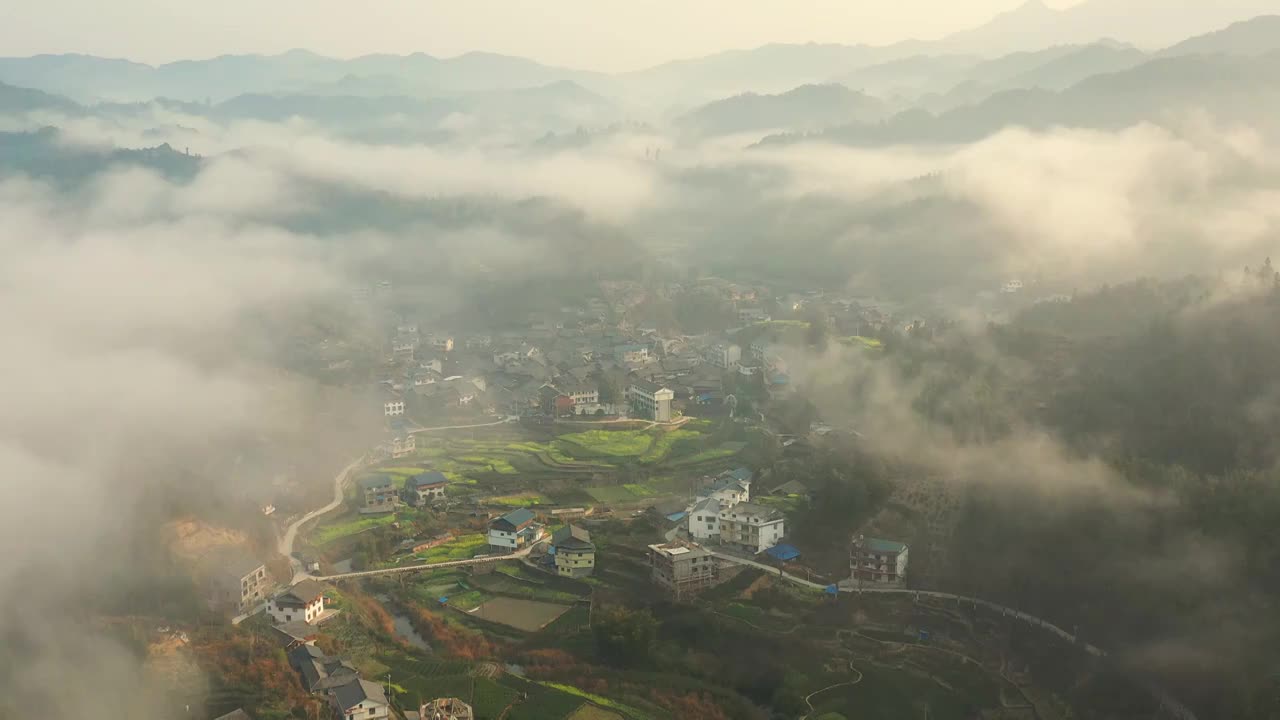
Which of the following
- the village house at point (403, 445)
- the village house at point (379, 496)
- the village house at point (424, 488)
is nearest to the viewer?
the village house at point (379, 496)

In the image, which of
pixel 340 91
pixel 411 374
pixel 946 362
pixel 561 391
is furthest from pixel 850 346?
pixel 340 91

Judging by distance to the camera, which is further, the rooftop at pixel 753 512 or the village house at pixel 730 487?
the village house at pixel 730 487

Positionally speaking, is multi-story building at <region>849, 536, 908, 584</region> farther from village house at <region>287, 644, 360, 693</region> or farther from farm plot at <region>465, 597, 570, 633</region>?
village house at <region>287, 644, 360, 693</region>

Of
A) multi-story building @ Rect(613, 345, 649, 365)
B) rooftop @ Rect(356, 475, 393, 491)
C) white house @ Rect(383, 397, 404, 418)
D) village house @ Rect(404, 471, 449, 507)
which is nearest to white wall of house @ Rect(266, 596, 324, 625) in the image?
rooftop @ Rect(356, 475, 393, 491)

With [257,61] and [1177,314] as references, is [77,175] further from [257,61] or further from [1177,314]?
[257,61]

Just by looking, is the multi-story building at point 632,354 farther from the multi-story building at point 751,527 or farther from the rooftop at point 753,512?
the multi-story building at point 751,527

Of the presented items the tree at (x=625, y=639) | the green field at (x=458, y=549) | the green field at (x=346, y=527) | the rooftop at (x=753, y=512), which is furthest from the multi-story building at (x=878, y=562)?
the green field at (x=346, y=527)
